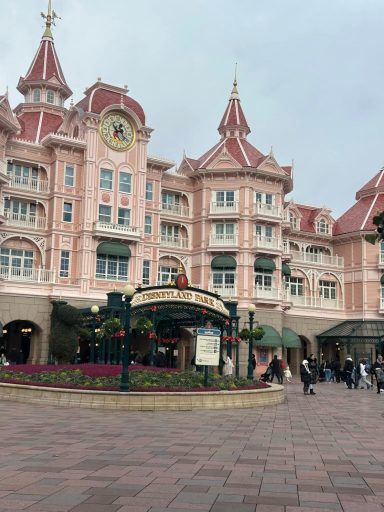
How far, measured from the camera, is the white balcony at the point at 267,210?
4547 centimetres

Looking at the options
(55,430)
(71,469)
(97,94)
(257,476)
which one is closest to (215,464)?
(257,476)

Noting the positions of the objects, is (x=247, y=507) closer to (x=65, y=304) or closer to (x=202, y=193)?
(x=65, y=304)

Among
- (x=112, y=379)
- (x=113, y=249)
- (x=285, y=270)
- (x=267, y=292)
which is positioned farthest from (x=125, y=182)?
(x=112, y=379)

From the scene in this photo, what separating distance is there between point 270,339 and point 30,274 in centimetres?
1764

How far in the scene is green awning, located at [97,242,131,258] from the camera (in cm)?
4006

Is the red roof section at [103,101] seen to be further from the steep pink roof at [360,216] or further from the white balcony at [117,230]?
the steep pink roof at [360,216]

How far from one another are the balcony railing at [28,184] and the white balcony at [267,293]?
17018 millimetres

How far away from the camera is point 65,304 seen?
36.9 m

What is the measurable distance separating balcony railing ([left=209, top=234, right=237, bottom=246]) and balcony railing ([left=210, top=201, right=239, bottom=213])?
1.93 meters

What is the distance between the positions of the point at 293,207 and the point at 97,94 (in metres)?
20.5

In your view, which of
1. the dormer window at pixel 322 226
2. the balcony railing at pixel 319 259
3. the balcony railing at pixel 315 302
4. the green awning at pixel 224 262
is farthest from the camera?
the dormer window at pixel 322 226

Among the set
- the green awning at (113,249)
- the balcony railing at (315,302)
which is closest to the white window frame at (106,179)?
the green awning at (113,249)

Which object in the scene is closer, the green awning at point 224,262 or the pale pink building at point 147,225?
the pale pink building at point 147,225

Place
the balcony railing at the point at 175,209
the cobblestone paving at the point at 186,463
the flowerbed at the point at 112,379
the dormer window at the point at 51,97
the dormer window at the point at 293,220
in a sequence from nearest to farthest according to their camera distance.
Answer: the cobblestone paving at the point at 186,463, the flowerbed at the point at 112,379, the balcony railing at the point at 175,209, the dormer window at the point at 51,97, the dormer window at the point at 293,220
